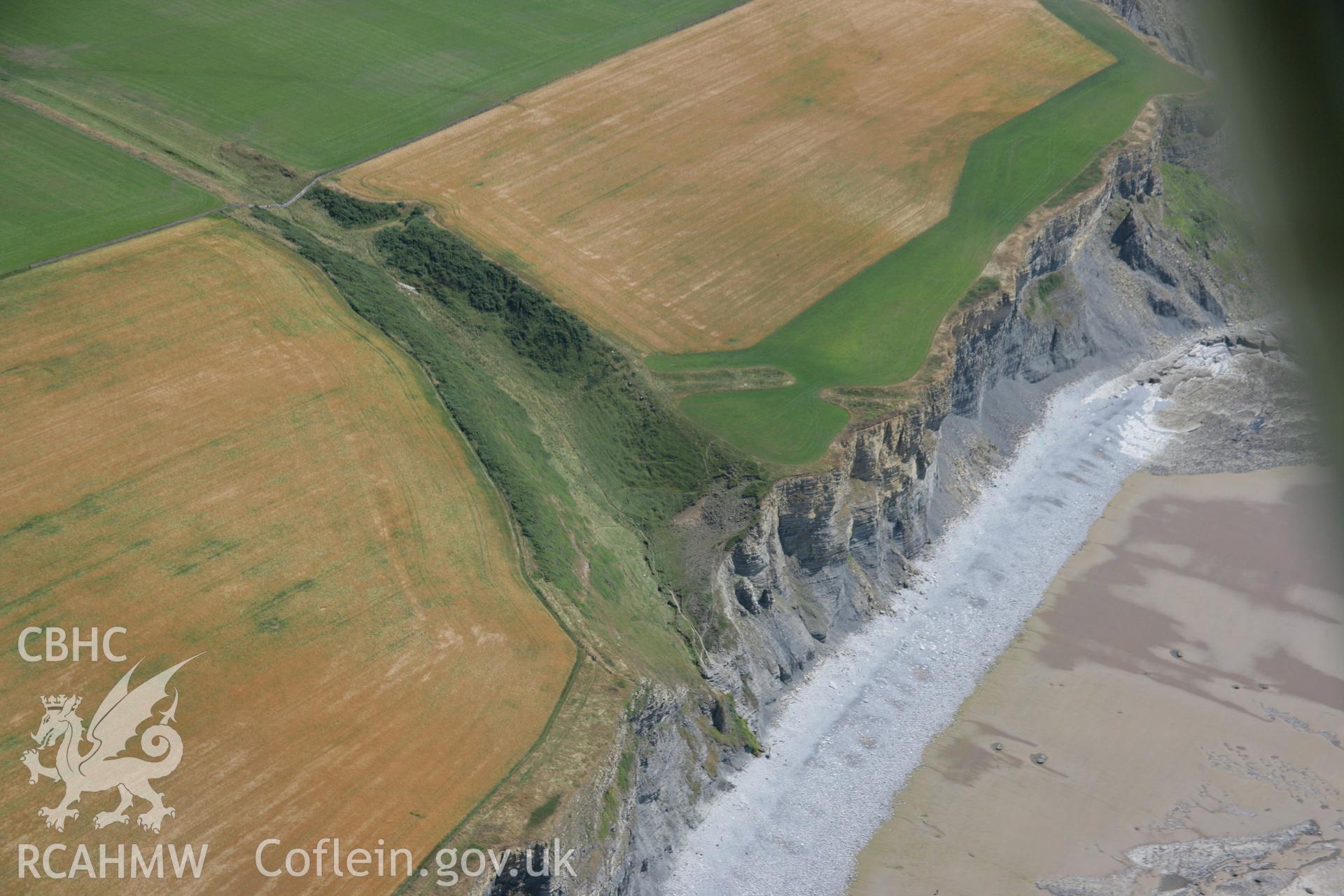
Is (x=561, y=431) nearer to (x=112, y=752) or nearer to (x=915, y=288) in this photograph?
(x=915, y=288)

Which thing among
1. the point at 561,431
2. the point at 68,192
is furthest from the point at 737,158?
the point at 68,192

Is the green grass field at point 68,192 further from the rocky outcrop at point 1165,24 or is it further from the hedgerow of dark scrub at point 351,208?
the rocky outcrop at point 1165,24

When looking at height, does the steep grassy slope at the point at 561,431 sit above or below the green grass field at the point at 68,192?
below

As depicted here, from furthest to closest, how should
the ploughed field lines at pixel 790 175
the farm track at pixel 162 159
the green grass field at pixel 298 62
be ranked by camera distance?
the green grass field at pixel 298 62 → the ploughed field lines at pixel 790 175 → the farm track at pixel 162 159

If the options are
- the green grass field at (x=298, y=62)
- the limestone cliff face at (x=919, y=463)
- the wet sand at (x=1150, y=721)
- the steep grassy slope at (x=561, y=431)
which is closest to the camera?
the limestone cliff face at (x=919, y=463)

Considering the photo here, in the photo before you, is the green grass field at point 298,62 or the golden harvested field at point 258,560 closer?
the golden harvested field at point 258,560

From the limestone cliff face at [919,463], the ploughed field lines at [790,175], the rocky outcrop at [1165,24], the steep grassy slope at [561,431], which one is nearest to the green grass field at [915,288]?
the ploughed field lines at [790,175]

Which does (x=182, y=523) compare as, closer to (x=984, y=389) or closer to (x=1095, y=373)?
(x=984, y=389)

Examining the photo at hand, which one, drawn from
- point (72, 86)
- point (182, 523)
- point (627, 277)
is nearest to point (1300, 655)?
point (627, 277)
